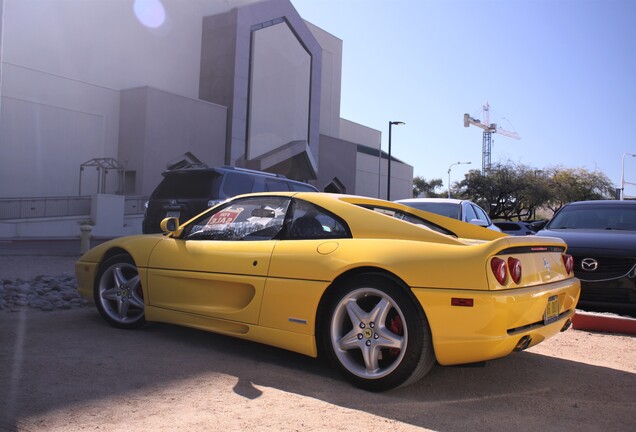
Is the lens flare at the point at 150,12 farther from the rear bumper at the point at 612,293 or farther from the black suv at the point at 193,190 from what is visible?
the rear bumper at the point at 612,293

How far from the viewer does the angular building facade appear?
23.2 meters

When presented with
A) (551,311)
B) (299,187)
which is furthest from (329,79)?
(551,311)

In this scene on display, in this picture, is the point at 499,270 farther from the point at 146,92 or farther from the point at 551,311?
the point at 146,92

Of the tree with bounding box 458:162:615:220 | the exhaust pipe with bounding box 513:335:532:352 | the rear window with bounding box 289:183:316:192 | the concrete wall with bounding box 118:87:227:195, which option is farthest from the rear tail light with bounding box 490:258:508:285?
the tree with bounding box 458:162:615:220

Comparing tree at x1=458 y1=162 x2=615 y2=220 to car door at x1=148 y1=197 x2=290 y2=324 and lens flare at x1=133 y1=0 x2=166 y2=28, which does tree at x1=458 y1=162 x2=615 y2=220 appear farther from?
car door at x1=148 y1=197 x2=290 y2=324

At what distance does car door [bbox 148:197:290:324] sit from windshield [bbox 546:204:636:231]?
493 centimetres

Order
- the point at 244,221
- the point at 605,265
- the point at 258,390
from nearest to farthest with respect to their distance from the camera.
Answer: the point at 258,390 → the point at 244,221 → the point at 605,265

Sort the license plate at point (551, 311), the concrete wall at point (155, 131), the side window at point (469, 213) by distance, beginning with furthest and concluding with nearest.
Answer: the concrete wall at point (155, 131), the side window at point (469, 213), the license plate at point (551, 311)

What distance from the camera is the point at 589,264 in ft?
19.1

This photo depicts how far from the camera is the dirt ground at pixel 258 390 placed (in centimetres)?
289

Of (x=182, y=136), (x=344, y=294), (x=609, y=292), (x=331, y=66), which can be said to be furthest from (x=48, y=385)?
(x=331, y=66)

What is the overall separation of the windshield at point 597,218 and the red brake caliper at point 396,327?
484 centimetres

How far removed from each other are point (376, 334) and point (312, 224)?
100cm

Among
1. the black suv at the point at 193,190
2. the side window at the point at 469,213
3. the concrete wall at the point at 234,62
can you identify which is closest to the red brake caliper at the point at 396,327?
the black suv at the point at 193,190
